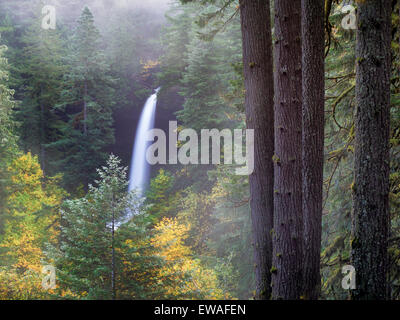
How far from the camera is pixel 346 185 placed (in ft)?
17.7

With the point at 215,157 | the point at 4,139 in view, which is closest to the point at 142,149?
the point at 215,157

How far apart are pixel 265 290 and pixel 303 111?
201 cm

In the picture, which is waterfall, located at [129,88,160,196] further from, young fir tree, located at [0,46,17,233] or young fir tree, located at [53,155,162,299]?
young fir tree, located at [53,155,162,299]

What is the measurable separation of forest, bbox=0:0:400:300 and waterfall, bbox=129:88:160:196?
0.40 feet

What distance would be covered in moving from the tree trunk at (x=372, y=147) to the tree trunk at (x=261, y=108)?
1.01 meters

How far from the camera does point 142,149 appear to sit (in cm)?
2361

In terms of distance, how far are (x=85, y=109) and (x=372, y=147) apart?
20.9 meters

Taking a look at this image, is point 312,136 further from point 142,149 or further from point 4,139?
point 142,149

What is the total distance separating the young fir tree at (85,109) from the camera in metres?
20.5

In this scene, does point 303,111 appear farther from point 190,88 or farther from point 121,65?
point 121,65

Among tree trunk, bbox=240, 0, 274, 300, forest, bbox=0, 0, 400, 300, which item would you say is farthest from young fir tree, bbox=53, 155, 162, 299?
tree trunk, bbox=240, 0, 274, 300

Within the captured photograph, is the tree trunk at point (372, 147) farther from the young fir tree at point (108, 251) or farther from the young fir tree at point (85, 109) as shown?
the young fir tree at point (85, 109)

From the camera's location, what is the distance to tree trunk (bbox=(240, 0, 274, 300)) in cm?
376
